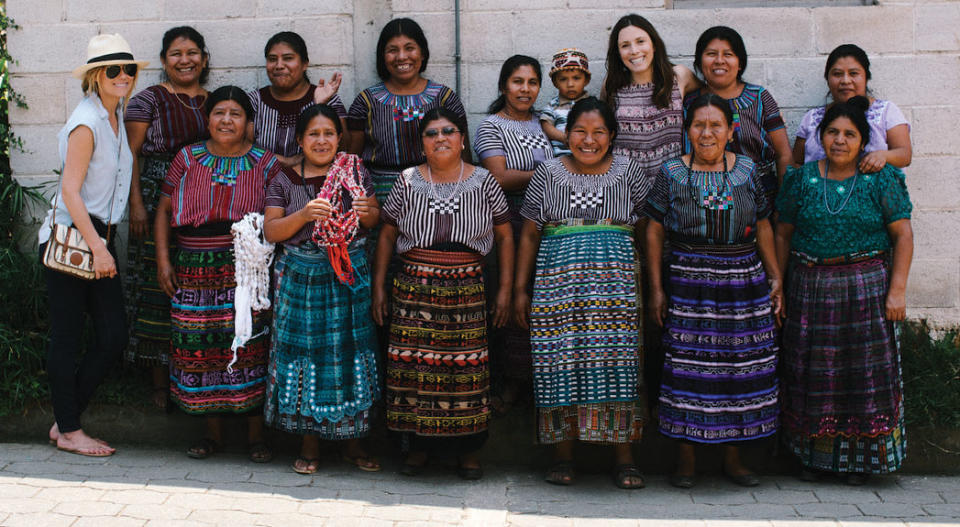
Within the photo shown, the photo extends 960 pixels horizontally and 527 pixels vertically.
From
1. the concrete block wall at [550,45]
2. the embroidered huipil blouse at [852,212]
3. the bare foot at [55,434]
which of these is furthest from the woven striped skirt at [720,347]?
the bare foot at [55,434]

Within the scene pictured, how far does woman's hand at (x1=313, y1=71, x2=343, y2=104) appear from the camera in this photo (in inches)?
185

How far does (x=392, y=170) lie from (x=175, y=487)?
198 centimetres

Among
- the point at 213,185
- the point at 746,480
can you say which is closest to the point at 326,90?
the point at 213,185

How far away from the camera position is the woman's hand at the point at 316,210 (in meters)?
4.11

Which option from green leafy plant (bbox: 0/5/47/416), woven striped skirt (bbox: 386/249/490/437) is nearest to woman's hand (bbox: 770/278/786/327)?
woven striped skirt (bbox: 386/249/490/437)

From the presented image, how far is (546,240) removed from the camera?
434 centimetres

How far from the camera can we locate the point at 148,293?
15.6 ft

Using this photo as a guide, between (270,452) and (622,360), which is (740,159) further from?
(270,452)

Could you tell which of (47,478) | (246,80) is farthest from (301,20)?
(47,478)

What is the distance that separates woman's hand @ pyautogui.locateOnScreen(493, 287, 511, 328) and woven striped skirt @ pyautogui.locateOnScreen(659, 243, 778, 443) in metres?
0.83

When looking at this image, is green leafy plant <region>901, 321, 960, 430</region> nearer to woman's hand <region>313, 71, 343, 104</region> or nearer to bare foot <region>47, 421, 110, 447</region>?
woman's hand <region>313, 71, 343, 104</region>

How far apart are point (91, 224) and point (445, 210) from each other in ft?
5.78

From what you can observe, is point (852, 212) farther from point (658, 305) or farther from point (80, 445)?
point (80, 445)

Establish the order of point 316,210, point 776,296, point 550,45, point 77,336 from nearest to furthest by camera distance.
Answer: point 316,210 → point 776,296 → point 77,336 → point 550,45
